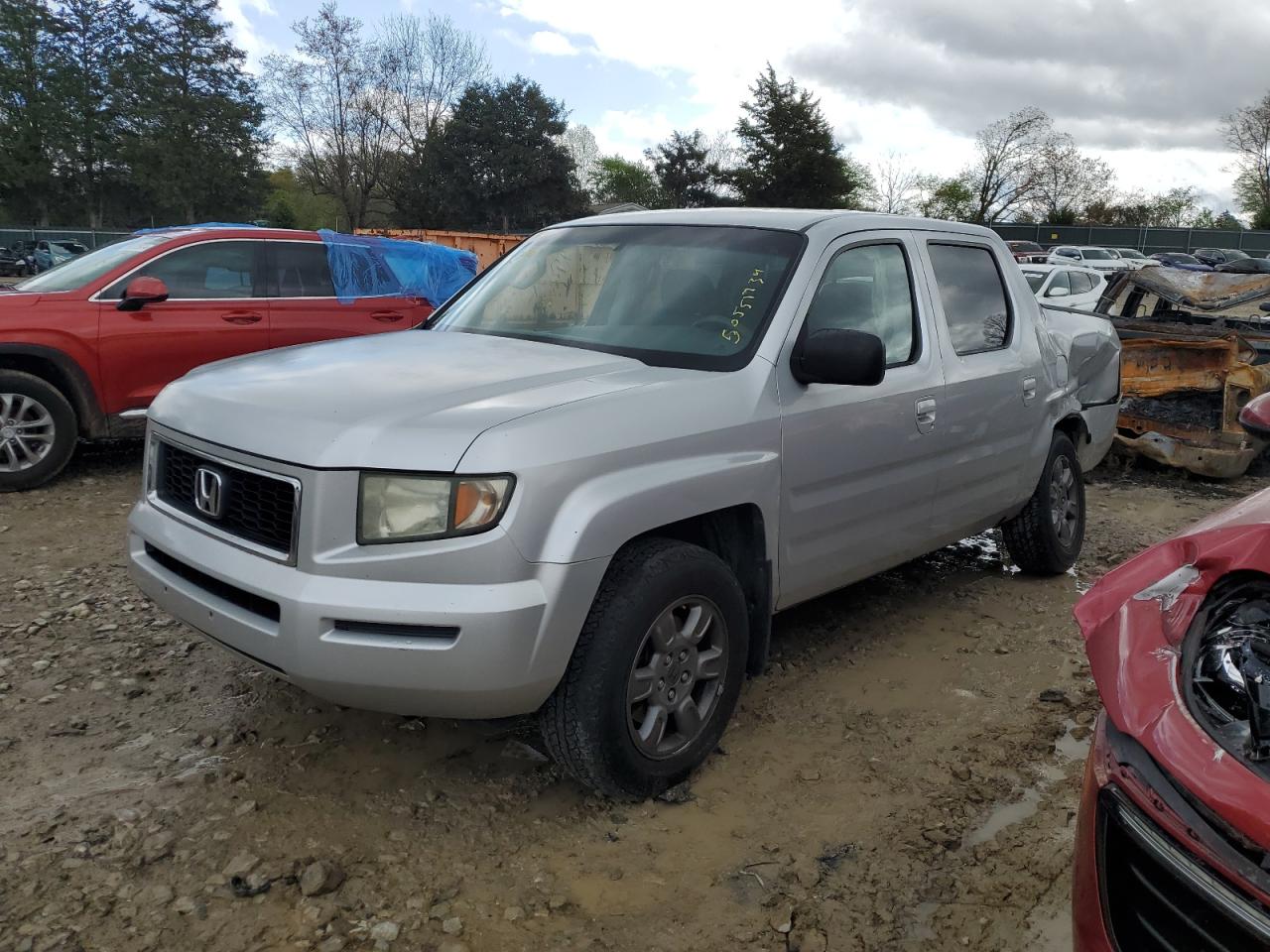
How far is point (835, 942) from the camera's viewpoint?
2586mm

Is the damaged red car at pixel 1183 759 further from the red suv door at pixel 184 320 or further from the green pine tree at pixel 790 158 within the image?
the green pine tree at pixel 790 158

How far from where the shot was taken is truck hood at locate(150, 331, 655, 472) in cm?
267

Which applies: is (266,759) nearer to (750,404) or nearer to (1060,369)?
(750,404)

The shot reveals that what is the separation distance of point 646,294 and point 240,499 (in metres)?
1.64

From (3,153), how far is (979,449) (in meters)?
52.0

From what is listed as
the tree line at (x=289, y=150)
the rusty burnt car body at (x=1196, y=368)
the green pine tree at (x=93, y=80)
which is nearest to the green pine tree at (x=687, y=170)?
the tree line at (x=289, y=150)

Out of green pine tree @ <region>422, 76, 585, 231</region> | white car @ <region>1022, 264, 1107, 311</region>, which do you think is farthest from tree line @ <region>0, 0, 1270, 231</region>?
white car @ <region>1022, 264, 1107, 311</region>

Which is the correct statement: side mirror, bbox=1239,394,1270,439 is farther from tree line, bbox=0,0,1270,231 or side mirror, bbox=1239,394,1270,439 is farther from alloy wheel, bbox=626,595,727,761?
tree line, bbox=0,0,1270,231

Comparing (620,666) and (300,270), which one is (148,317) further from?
(620,666)

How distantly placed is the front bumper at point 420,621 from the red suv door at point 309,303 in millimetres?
5252

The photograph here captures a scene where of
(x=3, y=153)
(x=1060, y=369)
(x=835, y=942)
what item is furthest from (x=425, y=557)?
(x=3, y=153)

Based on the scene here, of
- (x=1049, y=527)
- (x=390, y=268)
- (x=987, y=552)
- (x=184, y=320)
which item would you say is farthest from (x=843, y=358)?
(x=390, y=268)

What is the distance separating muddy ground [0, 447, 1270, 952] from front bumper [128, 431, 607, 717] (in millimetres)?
510

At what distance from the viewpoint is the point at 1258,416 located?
8.98ft
